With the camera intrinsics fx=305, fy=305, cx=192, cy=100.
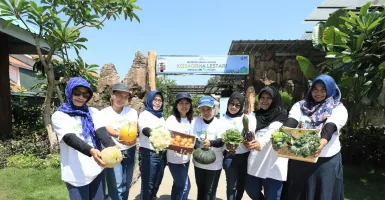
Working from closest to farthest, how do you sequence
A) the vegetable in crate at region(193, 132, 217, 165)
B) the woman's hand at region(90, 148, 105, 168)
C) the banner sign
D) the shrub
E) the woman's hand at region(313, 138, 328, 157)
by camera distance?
the woman's hand at region(90, 148, 105, 168), the woman's hand at region(313, 138, 328, 157), the vegetable in crate at region(193, 132, 217, 165), the shrub, the banner sign

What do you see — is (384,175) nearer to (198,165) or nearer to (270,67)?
(270,67)

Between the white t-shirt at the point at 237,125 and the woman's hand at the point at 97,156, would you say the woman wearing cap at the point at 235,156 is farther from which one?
the woman's hand at the point at 97,156

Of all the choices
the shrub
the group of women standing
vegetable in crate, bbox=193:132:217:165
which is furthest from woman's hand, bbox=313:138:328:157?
the shrub

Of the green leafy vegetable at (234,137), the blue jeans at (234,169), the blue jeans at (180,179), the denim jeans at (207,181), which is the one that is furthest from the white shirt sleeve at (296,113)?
the blue jeans at (180,179)

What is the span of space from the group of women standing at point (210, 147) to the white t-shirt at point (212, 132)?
12 millimetres

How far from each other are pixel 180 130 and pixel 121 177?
957mm

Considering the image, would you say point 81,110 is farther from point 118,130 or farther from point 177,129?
point 177,129

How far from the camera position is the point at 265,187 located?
3479 mm

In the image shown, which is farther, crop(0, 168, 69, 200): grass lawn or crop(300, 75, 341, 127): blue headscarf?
crop(0, 168, 69, 200): grass lawn

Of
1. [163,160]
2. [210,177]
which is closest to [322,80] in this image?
[210,177]

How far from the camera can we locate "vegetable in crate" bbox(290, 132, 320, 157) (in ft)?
8.79

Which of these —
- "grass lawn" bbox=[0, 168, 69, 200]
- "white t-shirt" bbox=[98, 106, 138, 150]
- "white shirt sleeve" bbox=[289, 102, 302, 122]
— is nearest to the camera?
"white shirt sleeve" bbox=[289, 102, 302, 122]

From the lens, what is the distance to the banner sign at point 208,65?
940cm

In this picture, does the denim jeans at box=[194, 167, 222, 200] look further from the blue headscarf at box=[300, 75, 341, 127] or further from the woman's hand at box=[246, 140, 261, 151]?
the blue headscarf at box=[300, 75, 341, 127]
